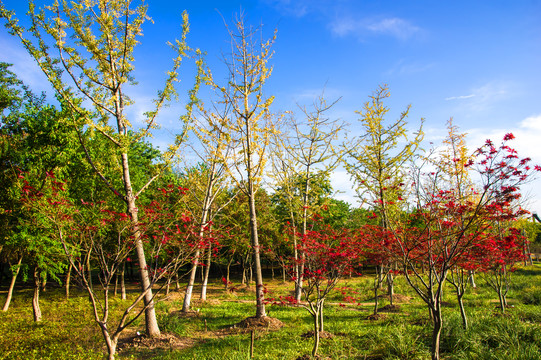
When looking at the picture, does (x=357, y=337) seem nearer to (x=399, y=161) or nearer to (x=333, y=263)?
(x=333, y=263)

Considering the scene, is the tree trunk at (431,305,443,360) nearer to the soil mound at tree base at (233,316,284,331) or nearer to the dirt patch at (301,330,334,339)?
the dirt patch at (301,330,334,339)

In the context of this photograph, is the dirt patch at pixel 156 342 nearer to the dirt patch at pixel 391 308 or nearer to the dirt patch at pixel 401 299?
the dirt patch at pixel 391 308

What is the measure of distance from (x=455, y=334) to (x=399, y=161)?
667cm

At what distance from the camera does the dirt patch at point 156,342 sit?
7.80 meters

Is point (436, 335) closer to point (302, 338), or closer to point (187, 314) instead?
point (302, 338)

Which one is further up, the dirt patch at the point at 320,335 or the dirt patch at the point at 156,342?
the dirt patch at the point at 320,335

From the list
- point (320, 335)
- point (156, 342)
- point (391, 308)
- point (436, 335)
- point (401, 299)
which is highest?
point (436, 335)

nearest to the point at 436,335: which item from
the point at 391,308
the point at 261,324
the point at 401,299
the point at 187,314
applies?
the point at 261,324

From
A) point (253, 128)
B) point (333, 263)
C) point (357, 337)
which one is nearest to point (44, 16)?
point (253, 128)

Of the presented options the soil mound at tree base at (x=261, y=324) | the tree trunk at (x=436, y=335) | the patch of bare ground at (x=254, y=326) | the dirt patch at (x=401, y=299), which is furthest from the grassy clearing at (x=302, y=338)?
the dirt patch at (x=401, y=299)

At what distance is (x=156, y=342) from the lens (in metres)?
8.02

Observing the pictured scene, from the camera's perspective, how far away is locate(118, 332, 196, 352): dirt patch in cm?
780

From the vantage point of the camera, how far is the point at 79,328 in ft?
29.8

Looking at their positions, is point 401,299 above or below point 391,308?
below
